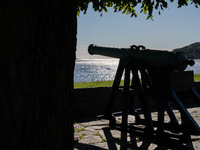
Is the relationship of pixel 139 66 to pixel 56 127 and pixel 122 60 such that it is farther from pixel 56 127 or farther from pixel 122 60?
pixel 56 127

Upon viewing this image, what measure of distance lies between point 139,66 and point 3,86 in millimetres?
4321

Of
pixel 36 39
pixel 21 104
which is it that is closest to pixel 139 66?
pixel 36 39

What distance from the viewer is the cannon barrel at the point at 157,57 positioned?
4758 mm

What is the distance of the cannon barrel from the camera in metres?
4.76

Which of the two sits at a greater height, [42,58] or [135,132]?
[42,58]

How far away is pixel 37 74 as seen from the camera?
1981 millimetres

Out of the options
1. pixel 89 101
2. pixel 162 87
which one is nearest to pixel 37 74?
pixel 162 87

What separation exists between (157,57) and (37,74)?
3537mm

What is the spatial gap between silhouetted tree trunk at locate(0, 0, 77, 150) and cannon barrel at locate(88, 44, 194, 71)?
2997 mm

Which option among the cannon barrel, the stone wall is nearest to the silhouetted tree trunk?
the cannon barrel

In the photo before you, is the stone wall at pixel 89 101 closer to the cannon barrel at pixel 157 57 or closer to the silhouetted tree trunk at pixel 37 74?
the cannon barrel at pixel 157 57

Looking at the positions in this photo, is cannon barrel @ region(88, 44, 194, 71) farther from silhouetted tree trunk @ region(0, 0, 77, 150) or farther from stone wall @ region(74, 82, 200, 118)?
silhouetted tree trunk @ region(0, 0, 77, 150)

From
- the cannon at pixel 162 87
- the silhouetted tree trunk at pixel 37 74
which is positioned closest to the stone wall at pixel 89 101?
the cannon at pixel 162 87

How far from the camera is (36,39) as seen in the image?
1.95 metres
